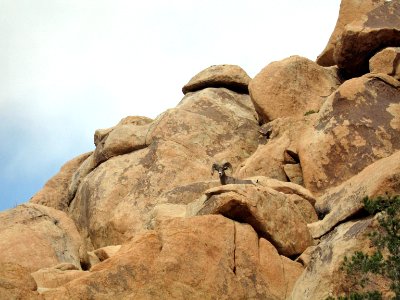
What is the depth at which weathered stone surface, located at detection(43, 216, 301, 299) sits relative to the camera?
2011 centimetres

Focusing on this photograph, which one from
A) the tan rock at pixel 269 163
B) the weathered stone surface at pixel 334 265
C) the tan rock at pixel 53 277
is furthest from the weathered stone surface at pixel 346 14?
the tan rock at pixel 53 277

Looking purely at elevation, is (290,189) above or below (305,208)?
above

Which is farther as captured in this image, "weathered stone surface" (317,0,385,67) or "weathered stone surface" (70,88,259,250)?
"weathered stone surface" (317,0,385,67)

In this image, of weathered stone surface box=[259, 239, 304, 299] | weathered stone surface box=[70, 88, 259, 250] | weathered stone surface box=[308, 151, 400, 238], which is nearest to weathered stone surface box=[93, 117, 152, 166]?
weathered stone surface box=[70, 88, 259, 250]

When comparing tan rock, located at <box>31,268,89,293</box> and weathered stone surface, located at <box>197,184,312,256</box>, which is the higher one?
tan rock, located at <box>31,268,89,293</box>

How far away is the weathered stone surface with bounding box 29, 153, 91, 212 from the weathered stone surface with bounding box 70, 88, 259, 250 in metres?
1.56

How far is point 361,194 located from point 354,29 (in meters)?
18.4

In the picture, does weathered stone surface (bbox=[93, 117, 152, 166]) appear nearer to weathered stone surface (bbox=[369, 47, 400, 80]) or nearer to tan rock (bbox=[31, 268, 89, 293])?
weathered stone surface (bbox=[369, 47, 400, 80])

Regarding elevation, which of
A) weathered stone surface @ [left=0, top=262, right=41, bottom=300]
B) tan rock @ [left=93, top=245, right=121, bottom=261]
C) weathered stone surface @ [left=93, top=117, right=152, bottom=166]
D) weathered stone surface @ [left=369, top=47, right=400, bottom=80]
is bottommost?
weathered stone surface @ [left=369, top=47, right=400, bottom=80]

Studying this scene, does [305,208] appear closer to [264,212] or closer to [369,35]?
[264,212]

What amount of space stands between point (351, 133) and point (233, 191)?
10315 mm

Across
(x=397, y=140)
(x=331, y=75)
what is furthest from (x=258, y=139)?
(x=397, y=140)

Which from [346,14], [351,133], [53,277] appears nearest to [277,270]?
[53,277]

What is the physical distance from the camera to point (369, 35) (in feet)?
120
